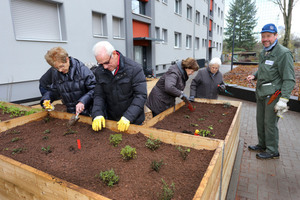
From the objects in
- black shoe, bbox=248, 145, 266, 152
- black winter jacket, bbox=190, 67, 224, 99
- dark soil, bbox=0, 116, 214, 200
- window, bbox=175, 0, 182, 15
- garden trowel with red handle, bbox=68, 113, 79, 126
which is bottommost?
black shoe, bbox=248, 145, 266, 152

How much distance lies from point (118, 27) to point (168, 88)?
8.77m

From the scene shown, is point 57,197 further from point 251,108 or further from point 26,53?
point 251,108

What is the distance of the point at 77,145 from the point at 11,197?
0.69 m

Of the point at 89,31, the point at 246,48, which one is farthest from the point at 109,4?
the point at 246,48

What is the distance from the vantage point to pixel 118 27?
1080cm

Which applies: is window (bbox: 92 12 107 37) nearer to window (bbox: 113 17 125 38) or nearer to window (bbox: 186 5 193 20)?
window (bbox: 113 17 125 38)

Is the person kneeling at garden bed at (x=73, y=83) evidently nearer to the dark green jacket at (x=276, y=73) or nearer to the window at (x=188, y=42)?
the dark green jacket at (x=276, y=73)

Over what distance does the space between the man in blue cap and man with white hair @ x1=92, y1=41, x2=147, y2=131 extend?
7.13 ft

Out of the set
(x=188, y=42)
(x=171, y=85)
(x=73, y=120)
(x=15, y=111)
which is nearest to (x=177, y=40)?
(x=188, y=42)

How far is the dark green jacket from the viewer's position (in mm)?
3035

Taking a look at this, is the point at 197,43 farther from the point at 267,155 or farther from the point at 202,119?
the point at 202,119

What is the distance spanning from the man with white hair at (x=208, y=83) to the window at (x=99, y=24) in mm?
6616

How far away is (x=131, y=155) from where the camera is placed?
1.79m

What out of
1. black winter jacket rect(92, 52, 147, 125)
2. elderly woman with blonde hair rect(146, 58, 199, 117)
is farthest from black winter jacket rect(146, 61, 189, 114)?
black winter jacket rect(92, 52, 147, 125)
